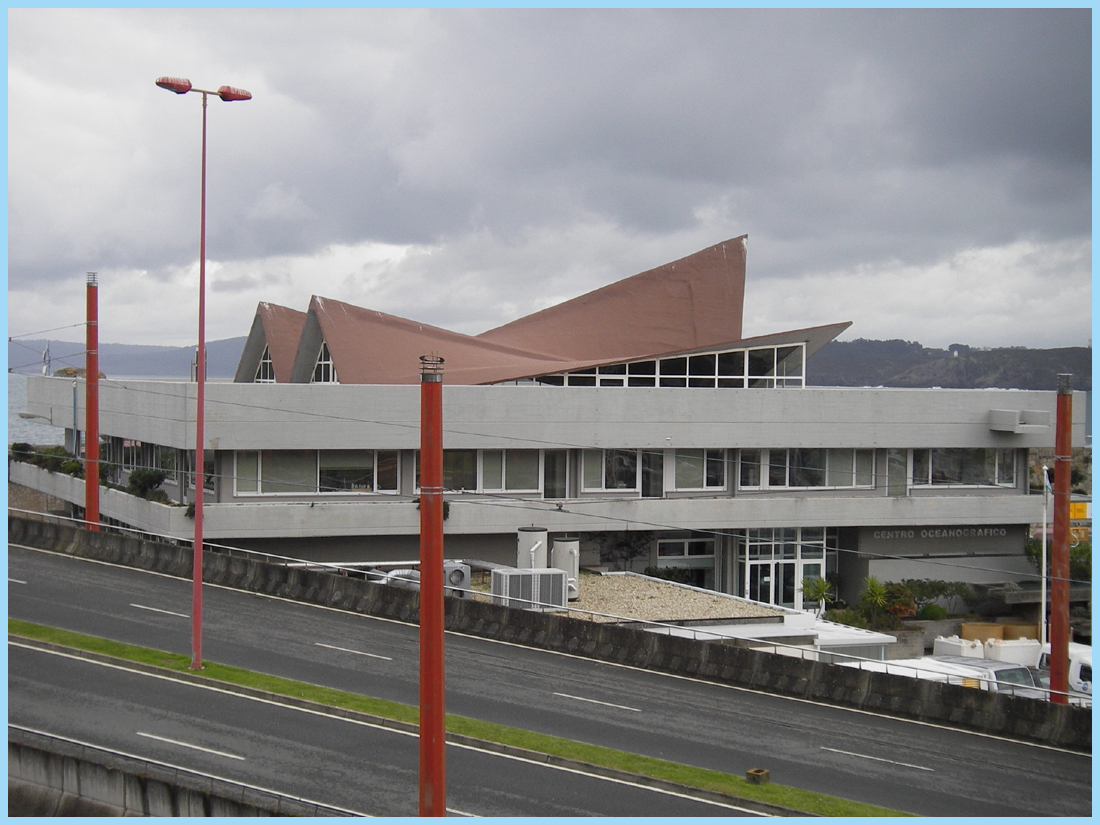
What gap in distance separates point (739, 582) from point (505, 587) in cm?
1396

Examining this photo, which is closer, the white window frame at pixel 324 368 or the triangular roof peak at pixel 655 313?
the white window frame at pixel 324 368

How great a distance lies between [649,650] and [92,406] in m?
19.7

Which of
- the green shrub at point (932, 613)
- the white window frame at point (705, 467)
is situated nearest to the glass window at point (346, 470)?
the white window frame at point (705, 467)

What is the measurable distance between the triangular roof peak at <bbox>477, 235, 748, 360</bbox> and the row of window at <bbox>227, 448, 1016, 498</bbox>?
635cm

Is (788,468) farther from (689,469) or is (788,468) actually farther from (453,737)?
(453,737)

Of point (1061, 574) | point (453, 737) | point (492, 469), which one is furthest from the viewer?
point (492, 469)

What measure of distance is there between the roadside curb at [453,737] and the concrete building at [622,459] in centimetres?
1256

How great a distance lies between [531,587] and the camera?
28.3 meters

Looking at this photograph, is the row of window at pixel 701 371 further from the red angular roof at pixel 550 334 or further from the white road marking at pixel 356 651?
the white road marking at pixel 356 651

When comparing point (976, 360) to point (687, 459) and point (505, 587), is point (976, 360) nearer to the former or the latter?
point (687, 459)

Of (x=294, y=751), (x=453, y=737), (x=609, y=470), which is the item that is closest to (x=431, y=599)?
(x=294, y=751)

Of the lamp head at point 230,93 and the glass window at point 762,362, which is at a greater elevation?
the lamp head at point 230,93

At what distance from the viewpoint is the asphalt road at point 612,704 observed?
17406mm

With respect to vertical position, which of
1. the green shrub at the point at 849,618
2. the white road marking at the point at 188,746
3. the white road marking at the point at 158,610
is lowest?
the green shrub at the point at 849,618
